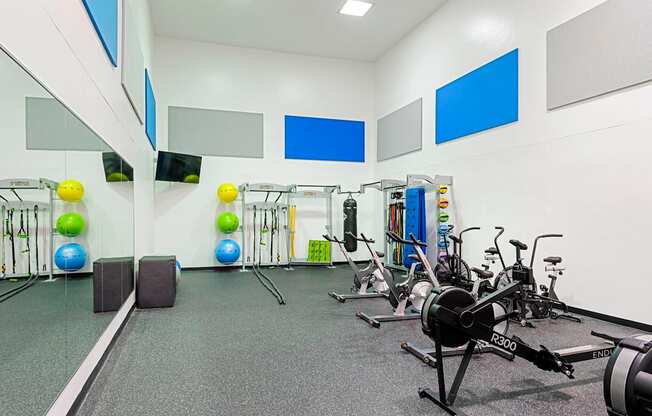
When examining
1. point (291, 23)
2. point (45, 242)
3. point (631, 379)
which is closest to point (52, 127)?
point (45, 242)

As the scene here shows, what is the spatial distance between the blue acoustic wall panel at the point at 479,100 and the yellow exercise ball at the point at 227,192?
13.5ft

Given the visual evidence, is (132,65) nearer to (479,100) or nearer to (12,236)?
(12,236)

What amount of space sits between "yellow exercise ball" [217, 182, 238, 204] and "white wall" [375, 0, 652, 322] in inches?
156

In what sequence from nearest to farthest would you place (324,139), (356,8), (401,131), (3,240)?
(3,240) → (356,8) → (401,131) → (324,139)

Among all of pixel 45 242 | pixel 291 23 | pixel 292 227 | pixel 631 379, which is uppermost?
pixel 291 23

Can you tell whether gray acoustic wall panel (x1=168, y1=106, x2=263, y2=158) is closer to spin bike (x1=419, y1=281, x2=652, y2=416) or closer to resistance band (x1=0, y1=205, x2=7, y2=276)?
spin bike (x1=419, y1=281, x2=652, y2=416)

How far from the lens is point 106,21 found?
3162mm

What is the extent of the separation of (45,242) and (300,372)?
186 cm

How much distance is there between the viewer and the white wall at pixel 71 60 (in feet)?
5.14

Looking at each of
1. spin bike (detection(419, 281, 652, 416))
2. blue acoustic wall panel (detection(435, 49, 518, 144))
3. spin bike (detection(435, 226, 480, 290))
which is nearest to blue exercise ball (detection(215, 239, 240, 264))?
spin bike (detection(435, 226, 480, 290))

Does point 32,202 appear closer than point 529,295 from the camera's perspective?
Yes

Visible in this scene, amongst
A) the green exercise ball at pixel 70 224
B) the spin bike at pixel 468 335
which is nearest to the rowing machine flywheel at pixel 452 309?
the spin bike at pixel 468 335

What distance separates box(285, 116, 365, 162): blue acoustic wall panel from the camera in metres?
8.84

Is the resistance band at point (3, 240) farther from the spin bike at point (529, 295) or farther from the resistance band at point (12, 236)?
the spin bike at point (529, 295)
